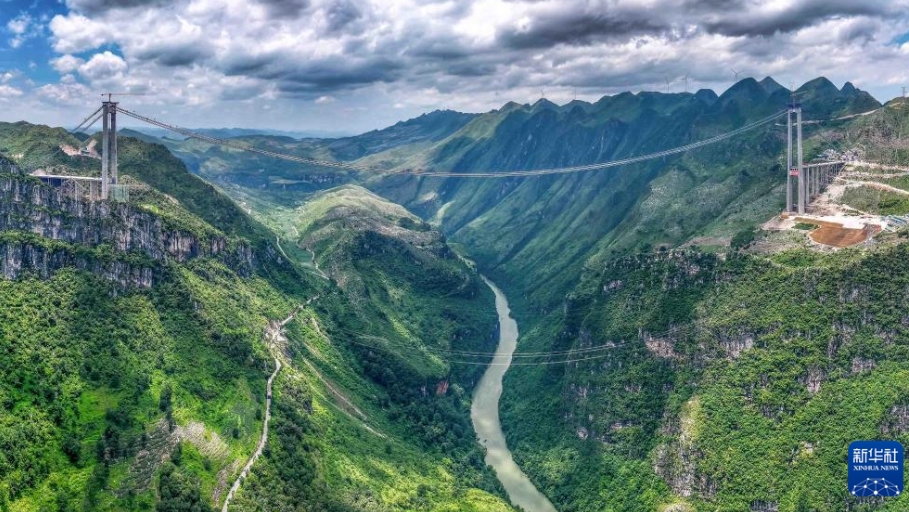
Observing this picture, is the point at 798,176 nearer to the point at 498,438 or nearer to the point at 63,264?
the point at 498,438

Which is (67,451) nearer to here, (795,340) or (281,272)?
(281,272)

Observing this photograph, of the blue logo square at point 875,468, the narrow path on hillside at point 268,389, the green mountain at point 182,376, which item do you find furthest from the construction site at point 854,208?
the narrow path on hillside at point 268,389

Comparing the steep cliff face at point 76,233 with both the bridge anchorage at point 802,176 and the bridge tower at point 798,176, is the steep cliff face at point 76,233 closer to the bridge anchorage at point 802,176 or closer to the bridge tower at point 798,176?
the bridge tower at point 798,176

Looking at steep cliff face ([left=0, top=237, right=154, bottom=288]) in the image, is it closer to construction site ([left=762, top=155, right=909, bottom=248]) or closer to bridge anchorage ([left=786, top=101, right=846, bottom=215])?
construction site ([left=762, top=155, right=909, bottom=248])

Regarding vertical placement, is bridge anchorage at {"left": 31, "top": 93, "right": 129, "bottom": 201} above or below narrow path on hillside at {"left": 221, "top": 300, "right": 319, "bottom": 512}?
above

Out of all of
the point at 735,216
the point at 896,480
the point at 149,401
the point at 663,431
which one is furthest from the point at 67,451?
the point at 735,216

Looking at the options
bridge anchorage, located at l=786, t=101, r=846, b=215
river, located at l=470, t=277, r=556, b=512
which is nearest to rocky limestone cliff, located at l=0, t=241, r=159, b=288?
river, located at l=470, t=277, r=556, b=512
